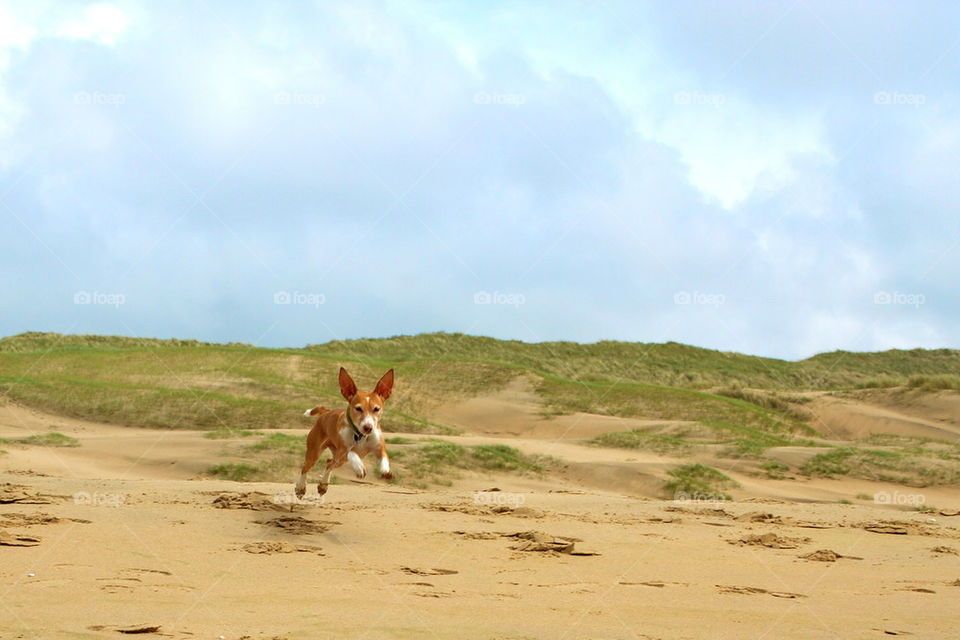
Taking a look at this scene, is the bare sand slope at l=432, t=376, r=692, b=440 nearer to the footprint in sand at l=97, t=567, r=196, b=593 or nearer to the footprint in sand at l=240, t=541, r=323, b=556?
the footprint in sand at l=240, t=541, r=323, b=556

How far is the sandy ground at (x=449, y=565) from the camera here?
20.2 ft

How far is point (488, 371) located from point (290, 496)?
20957 millimetres

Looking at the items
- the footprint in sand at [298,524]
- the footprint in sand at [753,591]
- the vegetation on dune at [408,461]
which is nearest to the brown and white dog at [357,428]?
the footprint in sand at [298,524]

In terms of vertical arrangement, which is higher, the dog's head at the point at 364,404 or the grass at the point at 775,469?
the dog's head at the point at 364,404

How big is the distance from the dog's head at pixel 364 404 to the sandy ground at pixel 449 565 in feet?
3.93

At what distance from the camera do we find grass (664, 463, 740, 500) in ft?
51.7

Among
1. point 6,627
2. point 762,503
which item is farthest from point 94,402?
point 6,627

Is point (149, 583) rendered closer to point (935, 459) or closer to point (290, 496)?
point (290, 496)

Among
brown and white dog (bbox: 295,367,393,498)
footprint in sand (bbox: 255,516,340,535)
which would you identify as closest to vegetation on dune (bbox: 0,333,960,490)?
footprint in sand (bbox: 255,516,340,535)

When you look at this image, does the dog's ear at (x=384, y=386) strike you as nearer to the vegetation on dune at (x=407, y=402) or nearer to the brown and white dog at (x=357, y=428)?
the brown and white dog at (x=357, y=428)

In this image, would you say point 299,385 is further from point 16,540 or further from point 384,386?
point 16,540

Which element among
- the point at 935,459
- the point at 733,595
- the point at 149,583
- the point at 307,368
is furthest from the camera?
the point at 307,368

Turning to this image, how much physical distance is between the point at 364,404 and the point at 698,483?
923 centimetres

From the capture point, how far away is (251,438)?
16.1 m
